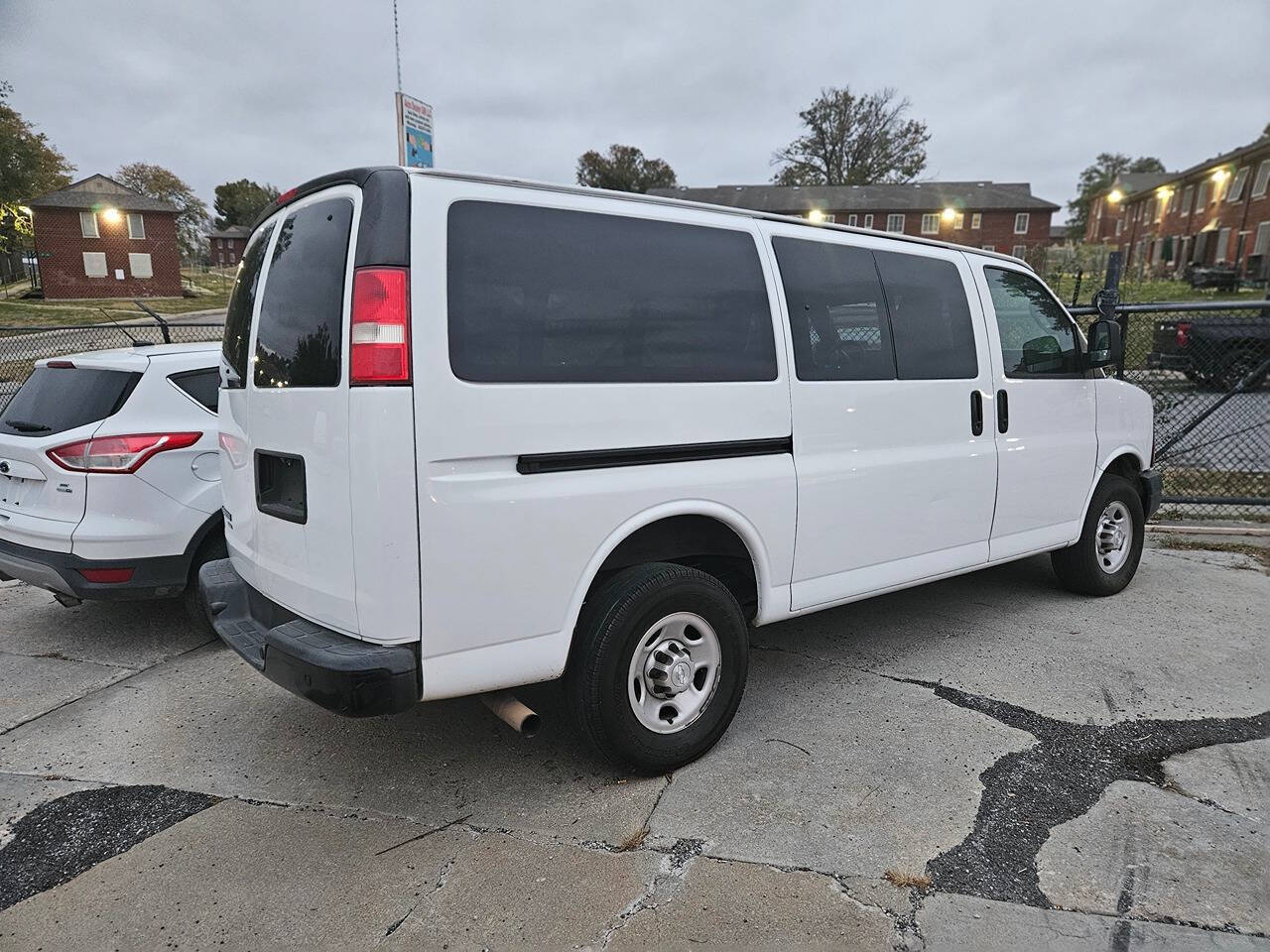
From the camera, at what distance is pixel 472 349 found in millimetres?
2533

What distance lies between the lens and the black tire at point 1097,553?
5.03 metres

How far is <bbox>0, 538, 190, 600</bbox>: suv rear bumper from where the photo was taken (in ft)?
13.3

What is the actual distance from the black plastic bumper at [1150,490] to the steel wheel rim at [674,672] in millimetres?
3733

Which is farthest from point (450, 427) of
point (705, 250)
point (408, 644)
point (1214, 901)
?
point (1214, 901)

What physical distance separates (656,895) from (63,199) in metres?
51.8

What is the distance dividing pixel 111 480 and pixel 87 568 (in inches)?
17.7

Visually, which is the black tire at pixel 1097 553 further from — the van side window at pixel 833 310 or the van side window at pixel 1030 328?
the van side window at pixel 833 310

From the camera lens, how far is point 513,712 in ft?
9.20

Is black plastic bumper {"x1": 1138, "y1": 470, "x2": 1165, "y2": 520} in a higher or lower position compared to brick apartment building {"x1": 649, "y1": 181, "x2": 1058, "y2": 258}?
lower

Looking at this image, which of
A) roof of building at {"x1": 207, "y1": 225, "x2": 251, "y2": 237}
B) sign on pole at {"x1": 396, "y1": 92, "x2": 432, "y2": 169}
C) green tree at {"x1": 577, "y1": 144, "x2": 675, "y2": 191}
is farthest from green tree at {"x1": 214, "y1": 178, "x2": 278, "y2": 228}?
sign on pole at {"x1": 396, "y1": 92, "x2": 432, "y2": 169}

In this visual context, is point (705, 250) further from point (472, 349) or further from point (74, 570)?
point (74, 570)

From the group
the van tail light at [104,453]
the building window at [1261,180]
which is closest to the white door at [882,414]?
the van tail light at [104,453]

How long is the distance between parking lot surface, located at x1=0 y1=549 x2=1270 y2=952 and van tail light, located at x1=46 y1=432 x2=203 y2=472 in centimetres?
104

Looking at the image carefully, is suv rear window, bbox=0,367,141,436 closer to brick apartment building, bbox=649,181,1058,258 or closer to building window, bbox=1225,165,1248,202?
building window, bbox=1225,165,1248,202
